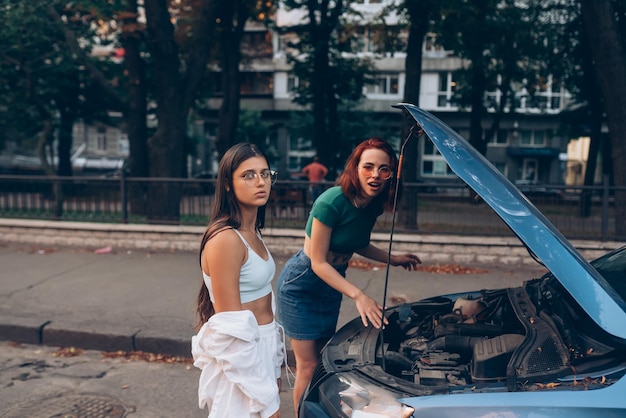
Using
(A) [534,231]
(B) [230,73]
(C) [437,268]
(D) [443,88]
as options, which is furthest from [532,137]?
(A) [534,231]

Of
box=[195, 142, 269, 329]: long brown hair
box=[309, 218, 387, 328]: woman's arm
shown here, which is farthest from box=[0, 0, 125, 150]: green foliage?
box=[195, 142, 269, 329]: long brown hair

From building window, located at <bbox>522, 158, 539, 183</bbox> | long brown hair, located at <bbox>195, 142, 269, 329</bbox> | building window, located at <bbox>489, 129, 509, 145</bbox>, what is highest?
building window, located at <bbox>489, 129, 509, 145</bbox>

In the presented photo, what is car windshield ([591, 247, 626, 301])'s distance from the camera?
303 centimetres

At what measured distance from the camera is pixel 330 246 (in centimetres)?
343

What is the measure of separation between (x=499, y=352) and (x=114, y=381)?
3560 mm

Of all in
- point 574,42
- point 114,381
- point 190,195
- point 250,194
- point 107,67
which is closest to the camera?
point 250,194

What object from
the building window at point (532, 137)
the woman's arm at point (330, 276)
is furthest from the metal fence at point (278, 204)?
the building window at point (532, 137)

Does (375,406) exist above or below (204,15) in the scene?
below

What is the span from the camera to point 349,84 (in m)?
26.5

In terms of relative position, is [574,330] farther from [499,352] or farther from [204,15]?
[204,15]

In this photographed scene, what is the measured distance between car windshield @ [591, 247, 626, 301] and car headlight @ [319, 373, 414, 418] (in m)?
1.34

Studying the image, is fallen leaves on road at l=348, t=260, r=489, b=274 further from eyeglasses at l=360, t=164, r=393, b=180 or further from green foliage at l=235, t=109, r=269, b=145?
green foliage at l=235, t=109, r=269, b=145

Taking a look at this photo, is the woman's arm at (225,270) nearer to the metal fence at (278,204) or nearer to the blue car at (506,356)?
the blue car at (506,356)

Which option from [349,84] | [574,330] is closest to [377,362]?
[574,330]
